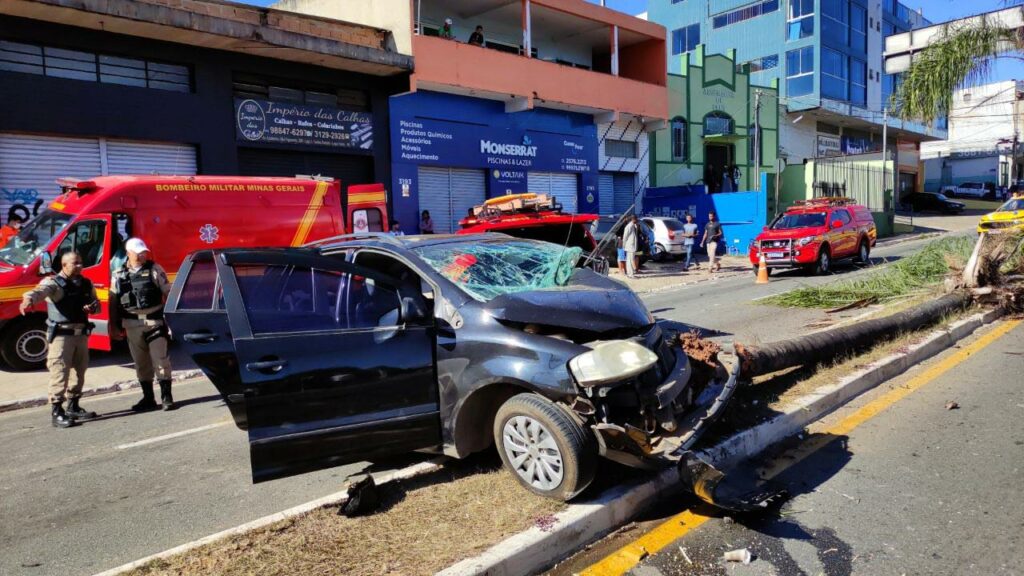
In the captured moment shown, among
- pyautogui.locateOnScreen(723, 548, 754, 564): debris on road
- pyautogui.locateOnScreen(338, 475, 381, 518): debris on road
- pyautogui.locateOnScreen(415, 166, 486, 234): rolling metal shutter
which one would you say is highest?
pyautogui.locateOnScreen(415, 166, 486, 234): rolling metal shutter

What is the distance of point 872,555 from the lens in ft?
11.5

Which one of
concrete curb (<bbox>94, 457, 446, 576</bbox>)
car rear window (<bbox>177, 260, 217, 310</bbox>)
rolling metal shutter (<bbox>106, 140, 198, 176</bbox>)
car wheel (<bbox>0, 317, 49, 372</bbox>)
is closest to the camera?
concrete curb (<bbox>94, 457, 446, 576</bbox>)

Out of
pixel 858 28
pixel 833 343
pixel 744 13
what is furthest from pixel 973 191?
pixel 833 343

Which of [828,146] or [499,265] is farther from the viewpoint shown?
[828,146]

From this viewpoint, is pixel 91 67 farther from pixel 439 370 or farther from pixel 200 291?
pixel 439 370

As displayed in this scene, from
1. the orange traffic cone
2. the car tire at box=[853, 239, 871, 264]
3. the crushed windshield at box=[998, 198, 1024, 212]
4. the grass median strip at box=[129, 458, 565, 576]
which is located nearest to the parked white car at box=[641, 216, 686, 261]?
the car tire at box=[853, 239, 871, 264]

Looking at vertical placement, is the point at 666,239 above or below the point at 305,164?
below

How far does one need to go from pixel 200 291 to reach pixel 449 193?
16988mm

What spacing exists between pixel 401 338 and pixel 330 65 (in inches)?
618

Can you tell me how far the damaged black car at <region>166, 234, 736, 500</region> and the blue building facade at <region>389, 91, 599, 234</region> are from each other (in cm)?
1570

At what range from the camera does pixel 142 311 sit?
703cm

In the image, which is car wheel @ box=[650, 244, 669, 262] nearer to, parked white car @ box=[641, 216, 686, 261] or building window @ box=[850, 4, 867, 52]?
parked white car @ box=[641, 216, 686, 261]

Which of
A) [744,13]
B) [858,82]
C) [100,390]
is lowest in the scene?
[100,390]

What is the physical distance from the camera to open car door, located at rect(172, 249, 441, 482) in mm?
3910
